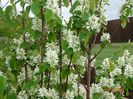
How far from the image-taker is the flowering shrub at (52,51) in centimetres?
272

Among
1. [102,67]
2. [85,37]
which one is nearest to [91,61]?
[102,67]

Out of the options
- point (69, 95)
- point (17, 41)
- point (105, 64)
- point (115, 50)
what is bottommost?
point (69, 95)

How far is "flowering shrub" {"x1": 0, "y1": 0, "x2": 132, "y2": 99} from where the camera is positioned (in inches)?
107

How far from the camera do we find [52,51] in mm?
2600

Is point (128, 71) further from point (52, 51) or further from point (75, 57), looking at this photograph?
point (52, 51)

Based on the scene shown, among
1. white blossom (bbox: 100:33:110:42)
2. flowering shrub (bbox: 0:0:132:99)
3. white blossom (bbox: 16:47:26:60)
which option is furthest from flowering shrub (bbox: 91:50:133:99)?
white blossom (bbox: 16:47:26:60)

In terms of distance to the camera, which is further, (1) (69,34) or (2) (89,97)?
(2) (89,97)

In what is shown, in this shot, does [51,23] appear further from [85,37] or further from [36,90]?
[36,90]

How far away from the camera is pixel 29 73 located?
3.05m

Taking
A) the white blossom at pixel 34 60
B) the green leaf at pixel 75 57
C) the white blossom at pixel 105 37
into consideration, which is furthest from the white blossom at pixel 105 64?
the white blossom at pixel 34 60

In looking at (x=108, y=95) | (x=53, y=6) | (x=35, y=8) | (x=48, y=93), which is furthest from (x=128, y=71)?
(x=35, y=8)

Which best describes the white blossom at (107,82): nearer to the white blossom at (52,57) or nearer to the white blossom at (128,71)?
the white blossom at (128,71)

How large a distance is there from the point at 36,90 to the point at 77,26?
507 millimetres

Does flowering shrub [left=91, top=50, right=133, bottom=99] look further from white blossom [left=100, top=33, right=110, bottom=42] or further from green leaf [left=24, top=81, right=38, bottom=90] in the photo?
green leaf [left=24, top=81, right=38, bottom=90]
